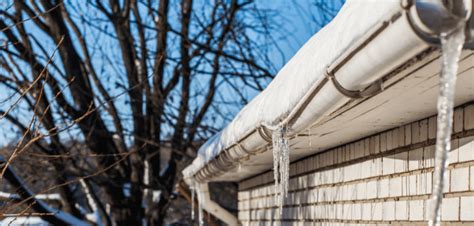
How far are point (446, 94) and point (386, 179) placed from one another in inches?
75.8

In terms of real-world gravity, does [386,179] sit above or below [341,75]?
below

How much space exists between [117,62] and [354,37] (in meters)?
11.8

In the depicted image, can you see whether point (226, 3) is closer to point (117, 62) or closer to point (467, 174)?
point (117, 62)

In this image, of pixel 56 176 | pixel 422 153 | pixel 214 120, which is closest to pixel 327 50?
pixel 422 153

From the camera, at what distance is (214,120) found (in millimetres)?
13117

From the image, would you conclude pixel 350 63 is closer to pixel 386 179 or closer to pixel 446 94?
pixel 446 94

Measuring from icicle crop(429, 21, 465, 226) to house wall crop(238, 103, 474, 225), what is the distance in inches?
36.6

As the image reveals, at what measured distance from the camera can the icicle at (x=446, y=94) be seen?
149 centimetres

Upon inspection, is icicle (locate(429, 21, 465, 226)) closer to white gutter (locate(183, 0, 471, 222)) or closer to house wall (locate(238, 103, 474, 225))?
white gutter (locate(183, 0, 471, 222))

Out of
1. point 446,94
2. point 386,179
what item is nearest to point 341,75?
point 446,94

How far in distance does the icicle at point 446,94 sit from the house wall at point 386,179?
0.93 meters

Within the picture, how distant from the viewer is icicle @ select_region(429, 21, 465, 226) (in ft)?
4.90

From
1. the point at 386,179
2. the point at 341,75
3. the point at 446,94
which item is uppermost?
the point at 341,75

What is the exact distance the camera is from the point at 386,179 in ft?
11.3
